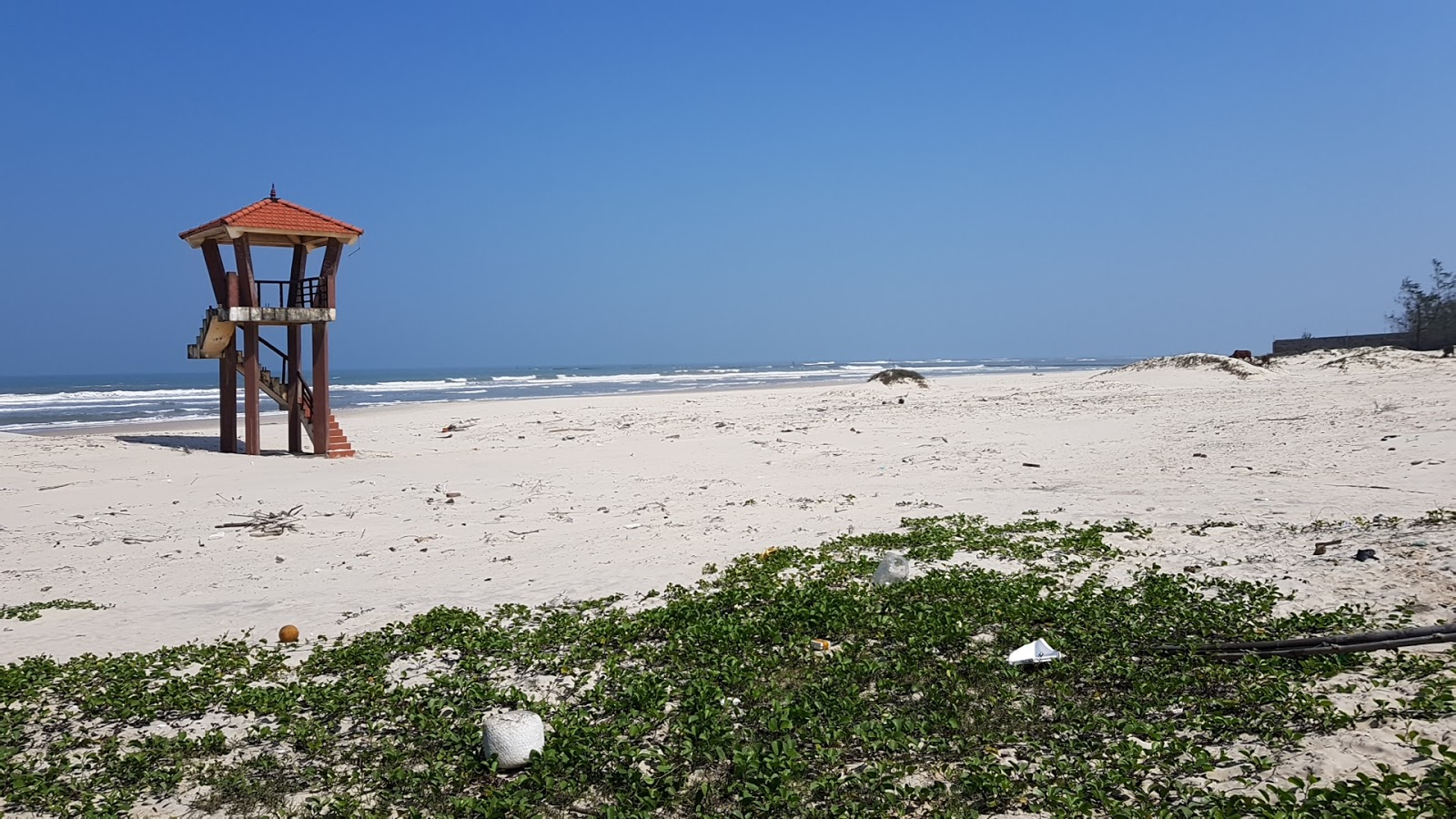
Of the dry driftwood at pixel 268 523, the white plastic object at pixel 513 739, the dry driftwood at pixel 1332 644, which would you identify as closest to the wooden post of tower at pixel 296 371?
the dry driftwood at pixel 268 523

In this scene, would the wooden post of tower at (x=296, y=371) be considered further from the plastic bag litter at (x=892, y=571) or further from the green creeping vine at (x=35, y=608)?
the plastic bag litter at (x=892, y=571)

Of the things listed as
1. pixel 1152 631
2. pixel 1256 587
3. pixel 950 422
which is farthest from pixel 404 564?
pixel 950 422

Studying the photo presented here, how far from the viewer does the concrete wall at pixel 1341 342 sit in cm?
4428

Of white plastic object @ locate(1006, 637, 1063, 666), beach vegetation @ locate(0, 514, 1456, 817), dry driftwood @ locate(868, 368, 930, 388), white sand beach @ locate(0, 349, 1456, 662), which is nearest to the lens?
beach vegetation @ locate(0, 514, 1456, 817)

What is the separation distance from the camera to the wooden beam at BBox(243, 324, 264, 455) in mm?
17547

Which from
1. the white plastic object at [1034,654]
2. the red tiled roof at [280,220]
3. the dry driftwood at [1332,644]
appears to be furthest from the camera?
the red tiled roof at [280,220]

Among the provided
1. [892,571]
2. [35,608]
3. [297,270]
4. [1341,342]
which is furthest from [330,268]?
[1341,342]

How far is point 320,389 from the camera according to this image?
17.7 m

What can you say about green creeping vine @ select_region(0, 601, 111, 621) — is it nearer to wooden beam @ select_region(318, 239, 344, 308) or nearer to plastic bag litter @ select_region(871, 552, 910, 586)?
plastic bag litter @ select_region(871, 552, 910, 586)

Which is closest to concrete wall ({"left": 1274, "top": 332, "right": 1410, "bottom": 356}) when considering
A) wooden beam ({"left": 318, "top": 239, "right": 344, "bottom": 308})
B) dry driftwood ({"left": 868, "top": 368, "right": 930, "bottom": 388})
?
dry driftwood ({"left": 868, "top": 368, "right": 930, "bottom": 388})

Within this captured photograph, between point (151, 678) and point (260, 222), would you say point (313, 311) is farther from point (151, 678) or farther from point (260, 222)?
point (151, 678)

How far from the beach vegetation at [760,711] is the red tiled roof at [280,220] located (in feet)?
42.1

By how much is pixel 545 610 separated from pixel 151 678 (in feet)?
8.58

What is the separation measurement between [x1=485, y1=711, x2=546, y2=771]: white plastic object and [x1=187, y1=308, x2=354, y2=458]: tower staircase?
14906mm
